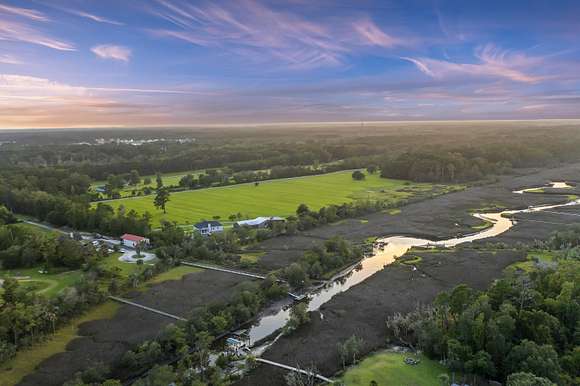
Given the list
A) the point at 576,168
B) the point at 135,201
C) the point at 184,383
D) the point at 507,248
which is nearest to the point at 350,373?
the point at 184,383

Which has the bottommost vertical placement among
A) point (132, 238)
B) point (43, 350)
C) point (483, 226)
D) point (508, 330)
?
A: point (43, 350)

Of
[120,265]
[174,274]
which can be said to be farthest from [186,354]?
[120,265]

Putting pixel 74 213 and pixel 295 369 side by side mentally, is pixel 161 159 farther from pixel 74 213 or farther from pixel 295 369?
pixel 295 369

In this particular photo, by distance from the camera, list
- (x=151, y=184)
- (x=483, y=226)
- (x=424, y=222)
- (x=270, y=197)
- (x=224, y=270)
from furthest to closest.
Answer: (x=151, y=184) < (x=270, y=197) < (x=424, y=222) < (x=483, y=226) < (x=224, y=270)

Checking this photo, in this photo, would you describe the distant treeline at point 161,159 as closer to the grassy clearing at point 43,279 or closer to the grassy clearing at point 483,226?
the grassy clearing at point 43,279

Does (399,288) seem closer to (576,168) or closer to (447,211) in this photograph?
(447,211)

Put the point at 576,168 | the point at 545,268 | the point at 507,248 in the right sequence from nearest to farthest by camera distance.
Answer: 1. the point at 545,268
2. the point at 507,248
3. the point at 576,168
